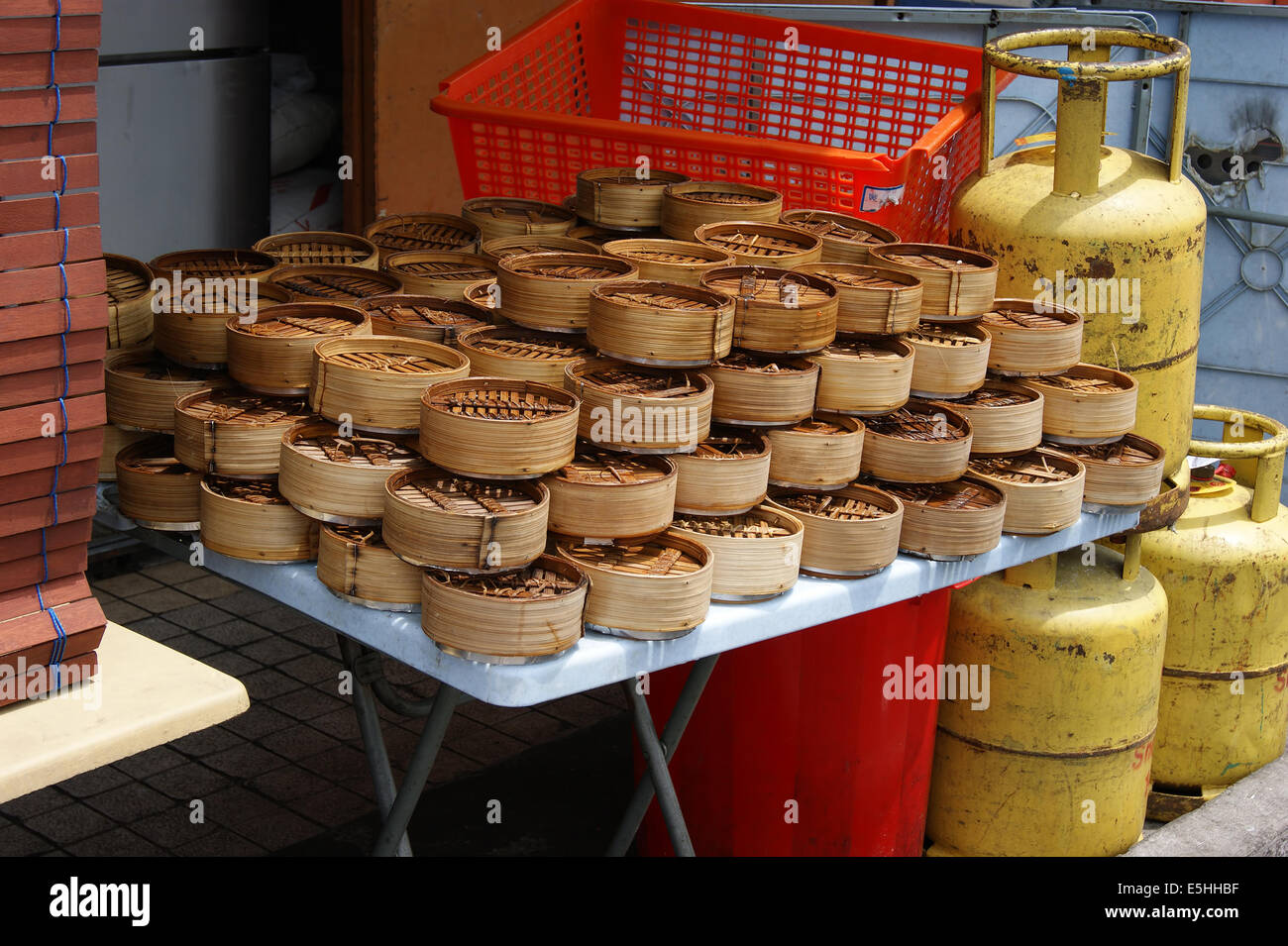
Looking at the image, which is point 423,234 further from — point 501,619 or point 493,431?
point 501,619

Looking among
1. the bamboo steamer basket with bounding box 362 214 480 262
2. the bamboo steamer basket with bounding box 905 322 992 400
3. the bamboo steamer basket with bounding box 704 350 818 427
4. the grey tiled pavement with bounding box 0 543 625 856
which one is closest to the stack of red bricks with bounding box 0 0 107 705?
the bamboo steamer basket with bounding box 704 350 818 427

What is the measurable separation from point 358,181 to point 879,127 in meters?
2.26

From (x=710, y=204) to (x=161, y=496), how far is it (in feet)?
5.06

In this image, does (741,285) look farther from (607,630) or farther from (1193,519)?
(1193,519)

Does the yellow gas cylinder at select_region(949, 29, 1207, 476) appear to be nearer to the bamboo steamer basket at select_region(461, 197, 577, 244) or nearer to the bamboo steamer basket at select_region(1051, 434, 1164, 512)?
the bamboo steamer basket at select_region(1051, 434, 1164, 512)

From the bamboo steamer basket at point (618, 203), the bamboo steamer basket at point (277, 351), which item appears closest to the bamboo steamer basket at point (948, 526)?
the bamboo steamer basket at point (618, 203)

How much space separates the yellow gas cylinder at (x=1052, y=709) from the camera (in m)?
4.09

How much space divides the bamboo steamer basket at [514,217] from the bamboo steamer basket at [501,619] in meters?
1.52

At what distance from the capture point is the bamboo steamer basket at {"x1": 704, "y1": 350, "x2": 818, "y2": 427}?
10.3 ft

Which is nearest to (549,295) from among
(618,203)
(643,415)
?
(643,415)

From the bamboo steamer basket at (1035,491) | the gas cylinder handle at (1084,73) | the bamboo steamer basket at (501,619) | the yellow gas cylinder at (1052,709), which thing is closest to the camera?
the bamboo steamer basket at (501,619)

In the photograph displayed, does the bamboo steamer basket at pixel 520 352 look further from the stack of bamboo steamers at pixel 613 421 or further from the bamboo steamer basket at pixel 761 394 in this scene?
the bamboo steamer basket at pixel 761 394

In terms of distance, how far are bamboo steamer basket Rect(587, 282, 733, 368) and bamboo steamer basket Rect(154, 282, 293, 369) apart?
78 cm

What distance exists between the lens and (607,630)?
9.10 feet
